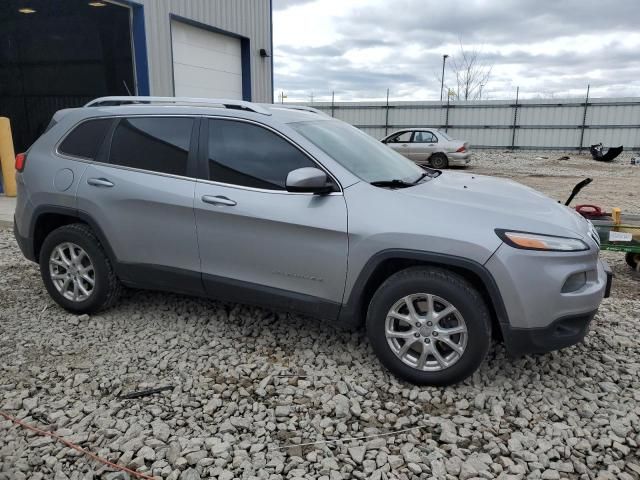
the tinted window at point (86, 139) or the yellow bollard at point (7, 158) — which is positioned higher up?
the tinted window at point (86, 139)

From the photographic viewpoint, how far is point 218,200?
11.5 ft

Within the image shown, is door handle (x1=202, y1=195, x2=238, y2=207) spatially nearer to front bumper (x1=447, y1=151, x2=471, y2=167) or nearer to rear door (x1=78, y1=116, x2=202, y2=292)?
rear door (x1=78, y1=116, x2=202, y2=292)

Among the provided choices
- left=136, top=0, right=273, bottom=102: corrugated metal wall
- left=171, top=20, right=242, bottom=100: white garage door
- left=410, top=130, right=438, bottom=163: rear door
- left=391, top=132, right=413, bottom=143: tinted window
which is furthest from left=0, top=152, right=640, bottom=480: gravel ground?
left=391, top=132, right=413, bottom=143: tinted window

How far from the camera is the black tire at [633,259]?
548 cm

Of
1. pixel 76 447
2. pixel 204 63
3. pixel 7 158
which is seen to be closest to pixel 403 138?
pixel 204 63

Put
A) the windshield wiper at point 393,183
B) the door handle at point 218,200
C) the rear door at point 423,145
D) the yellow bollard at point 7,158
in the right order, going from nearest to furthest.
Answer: the windshield wiper at point 393,183 < the door handle at point 218,200 < the yellow bollard at point 7,158 < the rear door at point 423,145

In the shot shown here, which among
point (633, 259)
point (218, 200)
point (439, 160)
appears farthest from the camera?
point (439, 160)

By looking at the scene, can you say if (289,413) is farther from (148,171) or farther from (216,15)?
(216,15)

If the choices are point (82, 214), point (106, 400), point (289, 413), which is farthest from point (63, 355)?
point (289, 413)

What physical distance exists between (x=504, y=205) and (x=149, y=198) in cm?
244

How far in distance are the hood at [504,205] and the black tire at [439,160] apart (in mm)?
14118

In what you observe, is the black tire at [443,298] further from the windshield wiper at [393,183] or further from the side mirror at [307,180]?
the side mirror at [307,180]

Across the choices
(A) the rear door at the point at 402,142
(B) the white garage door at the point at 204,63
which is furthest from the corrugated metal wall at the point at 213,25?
(A) the rear door at the point at 402,142

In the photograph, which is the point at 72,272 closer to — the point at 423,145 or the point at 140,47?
the point at 140,47
